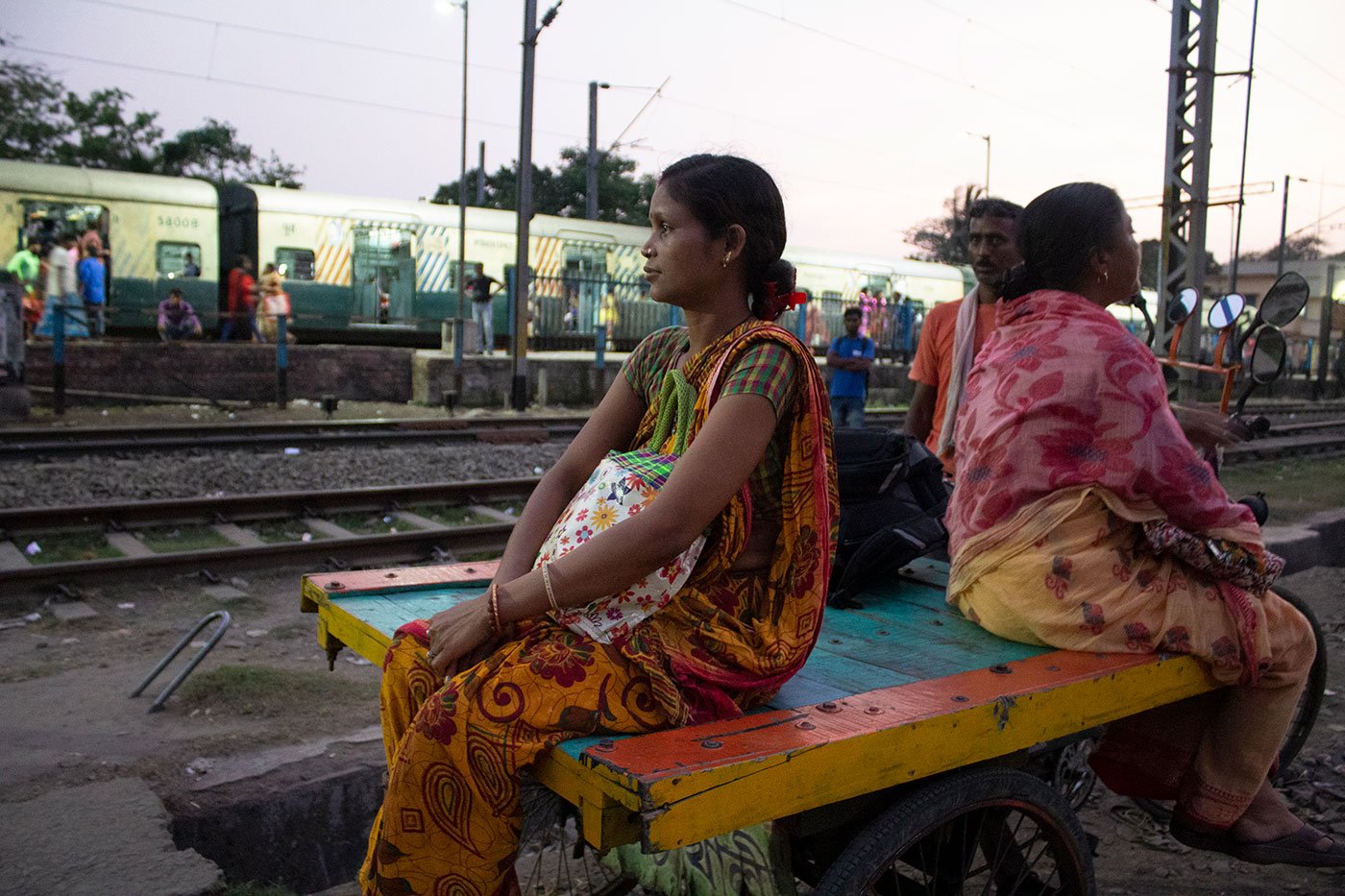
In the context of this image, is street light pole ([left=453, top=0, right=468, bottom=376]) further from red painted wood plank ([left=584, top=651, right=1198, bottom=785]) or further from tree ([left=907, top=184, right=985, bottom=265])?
tree ([left=907, top=184, right=985, bottom=265])

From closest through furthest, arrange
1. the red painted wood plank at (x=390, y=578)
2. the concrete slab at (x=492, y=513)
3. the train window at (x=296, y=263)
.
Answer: the red painted wood plank at (x=390, y=578)
the concrete slab at (x=492, y=513)
the train window at (x=296, y=263)

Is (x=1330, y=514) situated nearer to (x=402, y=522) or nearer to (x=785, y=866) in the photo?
(x=402, y=522)

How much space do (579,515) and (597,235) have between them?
20920 mm

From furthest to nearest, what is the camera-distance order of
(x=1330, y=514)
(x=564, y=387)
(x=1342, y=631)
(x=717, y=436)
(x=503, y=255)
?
(x=503, y=255)
(x=564, y=387)
(x=1330, y=514)
(x=1342, y=631)
(x=717, y=436)

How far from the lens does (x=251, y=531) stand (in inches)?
271

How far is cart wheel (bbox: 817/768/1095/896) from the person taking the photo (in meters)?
1.87

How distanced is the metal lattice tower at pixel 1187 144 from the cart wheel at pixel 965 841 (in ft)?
43.4

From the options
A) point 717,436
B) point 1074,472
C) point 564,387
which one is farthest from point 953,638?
point 564,387

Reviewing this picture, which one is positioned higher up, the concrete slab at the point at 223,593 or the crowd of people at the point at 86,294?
the crowd of people at the point at 86,294

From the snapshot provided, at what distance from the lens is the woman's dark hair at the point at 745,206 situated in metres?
2.05

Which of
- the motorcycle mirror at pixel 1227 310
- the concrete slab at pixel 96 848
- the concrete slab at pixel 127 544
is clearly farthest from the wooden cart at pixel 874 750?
the concrete slab at pixel 127 544

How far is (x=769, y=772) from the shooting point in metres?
1.62

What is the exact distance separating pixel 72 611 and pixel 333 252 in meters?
15.9

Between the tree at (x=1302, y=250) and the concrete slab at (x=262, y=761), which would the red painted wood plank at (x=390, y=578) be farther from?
the tree at (x=1302, y=250)
